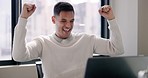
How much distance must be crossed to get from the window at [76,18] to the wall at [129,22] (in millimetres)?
318

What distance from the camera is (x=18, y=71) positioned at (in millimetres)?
2275

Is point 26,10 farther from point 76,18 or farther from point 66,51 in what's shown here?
point 76,18

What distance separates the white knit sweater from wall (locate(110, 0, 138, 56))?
890mm

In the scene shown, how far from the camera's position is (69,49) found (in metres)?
1.71

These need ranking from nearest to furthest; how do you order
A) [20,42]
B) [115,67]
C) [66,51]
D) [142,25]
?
[115,67], [20,42], [66,51], [142,25]

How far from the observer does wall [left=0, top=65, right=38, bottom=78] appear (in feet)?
7.27

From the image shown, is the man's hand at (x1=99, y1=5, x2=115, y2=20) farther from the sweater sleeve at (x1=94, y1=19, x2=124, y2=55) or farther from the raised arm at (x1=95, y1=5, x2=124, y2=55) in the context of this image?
the sweater sleeve at (x1=94, y1=19, x2=124, y2=55)

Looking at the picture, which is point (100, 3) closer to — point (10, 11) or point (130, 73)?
point (10, 11)

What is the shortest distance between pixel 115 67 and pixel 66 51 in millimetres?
783

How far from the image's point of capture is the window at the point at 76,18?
257 centimetres

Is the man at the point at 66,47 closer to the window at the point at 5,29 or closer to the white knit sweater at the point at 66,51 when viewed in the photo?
the white knit sweater at the point at 66,51

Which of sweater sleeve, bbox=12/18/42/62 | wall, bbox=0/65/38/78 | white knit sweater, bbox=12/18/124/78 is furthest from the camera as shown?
wall, bbox=0/65/38/78

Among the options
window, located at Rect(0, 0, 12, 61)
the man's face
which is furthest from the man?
window, located at Rect(0, 0, 12, 61)

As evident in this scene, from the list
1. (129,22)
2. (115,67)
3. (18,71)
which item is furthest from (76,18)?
(115,67)
